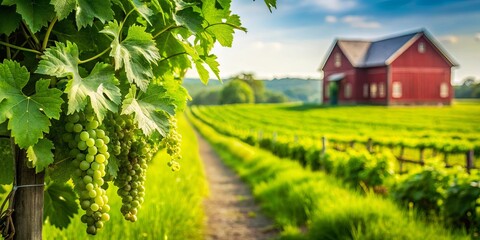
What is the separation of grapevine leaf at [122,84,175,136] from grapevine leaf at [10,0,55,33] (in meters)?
0.38

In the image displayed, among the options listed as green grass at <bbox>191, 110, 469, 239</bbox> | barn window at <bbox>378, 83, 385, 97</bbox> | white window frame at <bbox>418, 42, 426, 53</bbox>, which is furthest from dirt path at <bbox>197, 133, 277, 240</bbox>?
white window frame at <bbox>418, 42, 426, 53</bbox>

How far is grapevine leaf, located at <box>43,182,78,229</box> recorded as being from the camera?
308cm

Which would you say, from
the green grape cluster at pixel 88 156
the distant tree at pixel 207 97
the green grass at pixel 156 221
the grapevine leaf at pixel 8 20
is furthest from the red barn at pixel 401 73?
the distant tree at pixel 207 97

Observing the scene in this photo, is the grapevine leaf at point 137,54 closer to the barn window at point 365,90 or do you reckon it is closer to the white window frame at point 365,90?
the white window frame at point 365,90

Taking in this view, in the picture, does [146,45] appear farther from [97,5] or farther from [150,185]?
[150,185]

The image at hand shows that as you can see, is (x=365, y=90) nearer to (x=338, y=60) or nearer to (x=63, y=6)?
(x=338, y=60)

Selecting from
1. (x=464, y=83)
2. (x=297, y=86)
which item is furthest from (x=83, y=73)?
(x=297, y=86)

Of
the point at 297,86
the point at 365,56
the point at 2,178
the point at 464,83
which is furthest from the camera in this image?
the point at 297,86

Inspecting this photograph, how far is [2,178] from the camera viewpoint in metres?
2.40

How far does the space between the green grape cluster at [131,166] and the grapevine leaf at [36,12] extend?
1.86ft

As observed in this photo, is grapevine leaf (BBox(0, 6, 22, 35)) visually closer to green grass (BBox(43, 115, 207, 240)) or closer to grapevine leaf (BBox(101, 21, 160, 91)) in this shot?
grapevine leaf (BBox(101, 21, 160, 91))

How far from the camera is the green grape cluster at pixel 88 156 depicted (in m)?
1.81

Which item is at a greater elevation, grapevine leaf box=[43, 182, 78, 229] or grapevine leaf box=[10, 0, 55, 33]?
grapevine leaf box=[10, 0, 55, 33]

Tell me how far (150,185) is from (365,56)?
5228 centimetres
